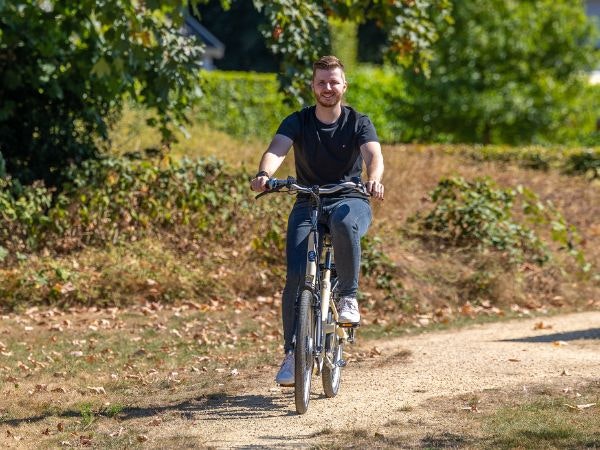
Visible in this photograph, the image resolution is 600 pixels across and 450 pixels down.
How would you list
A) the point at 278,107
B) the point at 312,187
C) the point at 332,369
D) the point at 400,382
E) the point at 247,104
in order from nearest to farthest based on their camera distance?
the point at 312,187
the point at 332,369
the point at 400,382
the point at 247,104
the point at 278,107

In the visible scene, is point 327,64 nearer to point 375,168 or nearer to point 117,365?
point 375,168

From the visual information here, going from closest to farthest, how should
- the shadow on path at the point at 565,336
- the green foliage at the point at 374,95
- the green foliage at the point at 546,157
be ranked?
the shadow on path at the point at 565,336
the green foliage at the point at 546,157
the green foliage at the point at 374,95

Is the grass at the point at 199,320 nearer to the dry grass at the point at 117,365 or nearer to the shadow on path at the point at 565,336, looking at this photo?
the dry grass at the point at 117,365

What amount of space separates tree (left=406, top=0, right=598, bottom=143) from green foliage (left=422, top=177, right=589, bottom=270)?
11.0 m

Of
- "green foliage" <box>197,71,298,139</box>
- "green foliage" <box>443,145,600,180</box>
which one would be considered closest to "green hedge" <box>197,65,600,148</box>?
"green foliage" <box>197,71,298,139</box>

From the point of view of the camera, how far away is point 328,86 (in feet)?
21.5

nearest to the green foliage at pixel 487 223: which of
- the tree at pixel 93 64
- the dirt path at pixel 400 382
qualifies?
the tree at pixel 93 64

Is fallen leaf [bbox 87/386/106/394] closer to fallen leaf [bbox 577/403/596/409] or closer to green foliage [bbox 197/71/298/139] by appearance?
fallen leaf [bbox 577/403/596/409]

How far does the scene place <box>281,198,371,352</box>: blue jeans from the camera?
21.1ft

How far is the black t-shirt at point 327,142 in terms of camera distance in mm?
6586

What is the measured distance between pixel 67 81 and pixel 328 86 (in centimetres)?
624

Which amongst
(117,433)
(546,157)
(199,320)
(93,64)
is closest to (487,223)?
(199,320)

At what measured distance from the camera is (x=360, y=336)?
9898mm

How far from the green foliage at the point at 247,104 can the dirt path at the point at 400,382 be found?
17.9 meters
